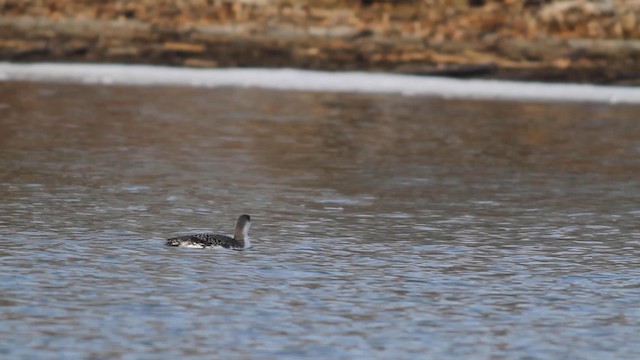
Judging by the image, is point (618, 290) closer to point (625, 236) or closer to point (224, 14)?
point (625, 236)

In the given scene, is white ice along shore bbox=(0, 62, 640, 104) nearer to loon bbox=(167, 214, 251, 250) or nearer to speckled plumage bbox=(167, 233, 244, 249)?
loon bbox=(167, 214, 251, 250)

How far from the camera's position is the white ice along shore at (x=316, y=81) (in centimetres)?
2527

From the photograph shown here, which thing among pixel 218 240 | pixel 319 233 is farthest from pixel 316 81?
pixel 218 240

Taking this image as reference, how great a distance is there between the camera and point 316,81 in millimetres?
→ 26391

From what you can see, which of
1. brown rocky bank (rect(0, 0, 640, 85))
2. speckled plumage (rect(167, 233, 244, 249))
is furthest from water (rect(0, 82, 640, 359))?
brown rocky bank (rect(0, 0, 640, 85))

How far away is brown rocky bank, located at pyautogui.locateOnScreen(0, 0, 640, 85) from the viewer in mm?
26984

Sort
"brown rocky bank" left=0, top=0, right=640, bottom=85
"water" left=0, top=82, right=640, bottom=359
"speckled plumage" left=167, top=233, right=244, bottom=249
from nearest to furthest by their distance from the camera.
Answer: "water" left=0, top=82, right=640, bottom=359, "speckled plumage" left=167, top=233, right=244, bottom=249, "brown rocky bank" left=0, top=0, right=640, bottom=85

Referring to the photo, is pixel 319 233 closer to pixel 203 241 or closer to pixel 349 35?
pixel 203 241

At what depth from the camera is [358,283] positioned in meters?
10.2

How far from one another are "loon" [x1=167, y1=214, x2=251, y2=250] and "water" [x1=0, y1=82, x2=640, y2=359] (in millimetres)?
102

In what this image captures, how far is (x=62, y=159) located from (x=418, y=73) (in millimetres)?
11403

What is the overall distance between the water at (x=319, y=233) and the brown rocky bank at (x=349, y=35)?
4978mm

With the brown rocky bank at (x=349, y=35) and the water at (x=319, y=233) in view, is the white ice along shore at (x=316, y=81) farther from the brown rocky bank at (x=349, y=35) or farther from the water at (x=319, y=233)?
the water at (x=319, y=233)

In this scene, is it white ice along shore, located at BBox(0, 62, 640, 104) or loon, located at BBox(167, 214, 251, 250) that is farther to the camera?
white ice along shore, located at BBox(0, 62, 640, 104)
